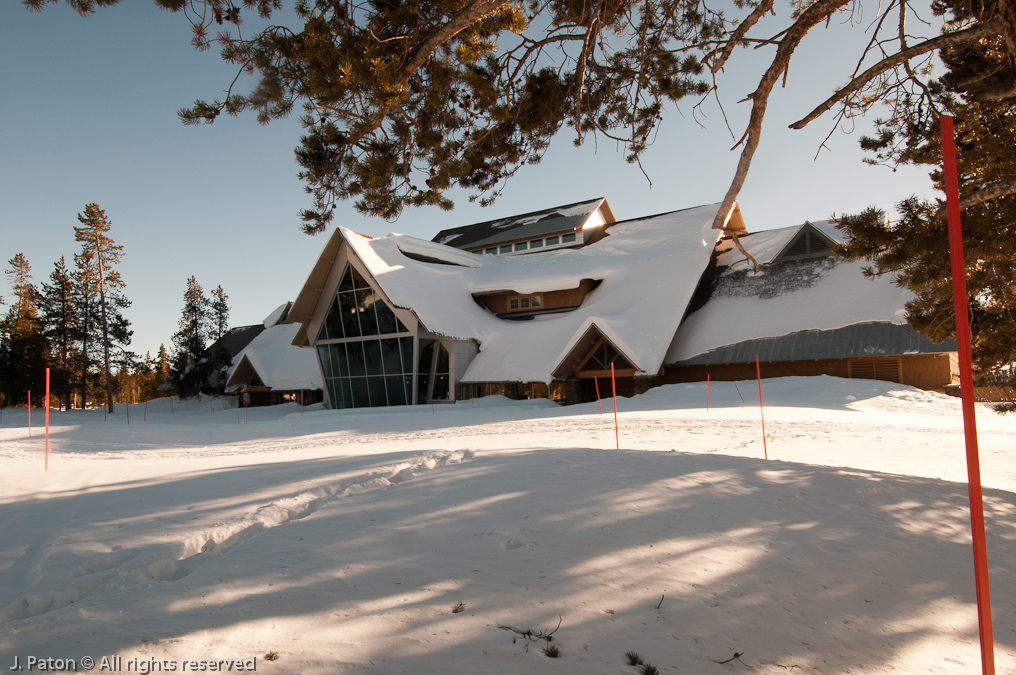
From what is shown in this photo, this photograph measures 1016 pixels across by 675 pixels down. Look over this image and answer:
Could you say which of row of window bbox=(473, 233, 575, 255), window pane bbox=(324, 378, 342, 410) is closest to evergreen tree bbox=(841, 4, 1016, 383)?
window pane bbox=(324, 378, 342, 410)

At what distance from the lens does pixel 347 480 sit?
6664 mm

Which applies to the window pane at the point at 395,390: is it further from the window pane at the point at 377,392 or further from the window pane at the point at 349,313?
the window pane at the point at 349,313

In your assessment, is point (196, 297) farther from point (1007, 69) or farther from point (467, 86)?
point (1007, 69)

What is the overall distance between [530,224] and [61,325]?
1365 inches

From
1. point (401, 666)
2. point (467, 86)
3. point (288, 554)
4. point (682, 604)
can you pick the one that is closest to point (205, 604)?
point (288, 554)

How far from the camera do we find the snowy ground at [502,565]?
10.3 feet

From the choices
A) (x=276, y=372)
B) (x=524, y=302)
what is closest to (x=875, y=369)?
(x=524, y=302)

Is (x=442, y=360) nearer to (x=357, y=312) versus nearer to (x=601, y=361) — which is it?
(x=357, y=312)

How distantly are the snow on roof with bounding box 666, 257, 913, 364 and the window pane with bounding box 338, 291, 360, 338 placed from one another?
14924 millimetres

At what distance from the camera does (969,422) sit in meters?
2.78

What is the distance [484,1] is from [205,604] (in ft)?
20.1

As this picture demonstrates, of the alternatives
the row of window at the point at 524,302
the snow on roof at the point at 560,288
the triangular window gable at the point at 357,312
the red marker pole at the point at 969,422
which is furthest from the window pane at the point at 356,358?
the red marker pole at the point at 969,422

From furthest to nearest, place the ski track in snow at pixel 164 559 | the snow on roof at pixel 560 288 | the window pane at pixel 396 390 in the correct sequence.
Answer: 1. the window pane at pixel 396 390
2. the snow on roof at pixel 560 288
3. the ski track in snow at pixel 164 559

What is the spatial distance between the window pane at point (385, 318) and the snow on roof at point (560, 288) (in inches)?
46.7
